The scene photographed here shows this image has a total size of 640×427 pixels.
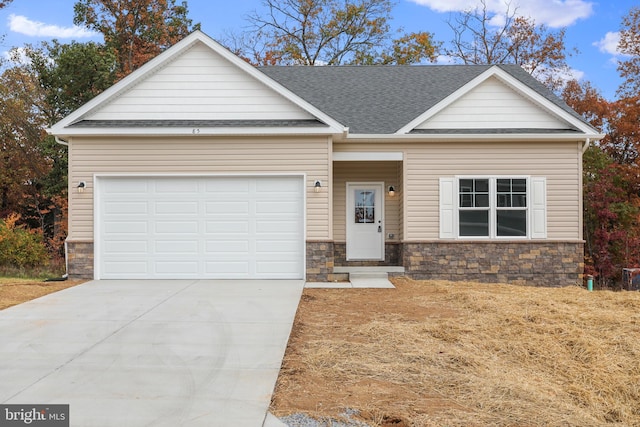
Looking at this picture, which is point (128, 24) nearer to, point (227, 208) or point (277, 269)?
Answer: point (227, 208)

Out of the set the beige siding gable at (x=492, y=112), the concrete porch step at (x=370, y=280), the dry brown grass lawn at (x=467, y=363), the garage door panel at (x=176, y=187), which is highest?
the beige siding gable at (x=492, y=112)

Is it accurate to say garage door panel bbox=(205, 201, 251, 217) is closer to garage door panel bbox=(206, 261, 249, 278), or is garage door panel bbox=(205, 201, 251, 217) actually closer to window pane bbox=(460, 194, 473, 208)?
garage door panel bbox=(206, 261, 249, 278)

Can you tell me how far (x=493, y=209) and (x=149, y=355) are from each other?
8.72 metres

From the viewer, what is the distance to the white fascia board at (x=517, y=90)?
38.2ft

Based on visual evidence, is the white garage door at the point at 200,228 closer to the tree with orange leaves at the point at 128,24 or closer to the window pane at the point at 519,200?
the window pane at the point at 519,200

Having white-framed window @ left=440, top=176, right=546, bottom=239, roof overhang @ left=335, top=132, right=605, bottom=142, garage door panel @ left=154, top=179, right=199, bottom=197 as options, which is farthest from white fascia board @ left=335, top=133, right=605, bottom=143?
garage door panel @ left=154, top=179, right=199, bottom=197

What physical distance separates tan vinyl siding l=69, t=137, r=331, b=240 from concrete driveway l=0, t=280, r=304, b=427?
291cm

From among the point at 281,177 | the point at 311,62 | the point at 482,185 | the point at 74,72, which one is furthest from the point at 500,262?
the point at 74,72

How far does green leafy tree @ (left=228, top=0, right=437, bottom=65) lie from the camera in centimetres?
2459

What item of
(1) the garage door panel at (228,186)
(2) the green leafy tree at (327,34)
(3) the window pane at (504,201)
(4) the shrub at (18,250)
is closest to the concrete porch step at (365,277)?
(1) the garage door panel at (228,186)

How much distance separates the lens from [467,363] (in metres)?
5.18

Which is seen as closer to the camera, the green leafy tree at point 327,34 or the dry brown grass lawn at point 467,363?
the dry brown grass lawn at point 467,363

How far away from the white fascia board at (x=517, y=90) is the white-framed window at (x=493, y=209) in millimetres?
1447

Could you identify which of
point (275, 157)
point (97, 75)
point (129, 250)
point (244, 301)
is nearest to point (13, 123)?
point (97, 75)
